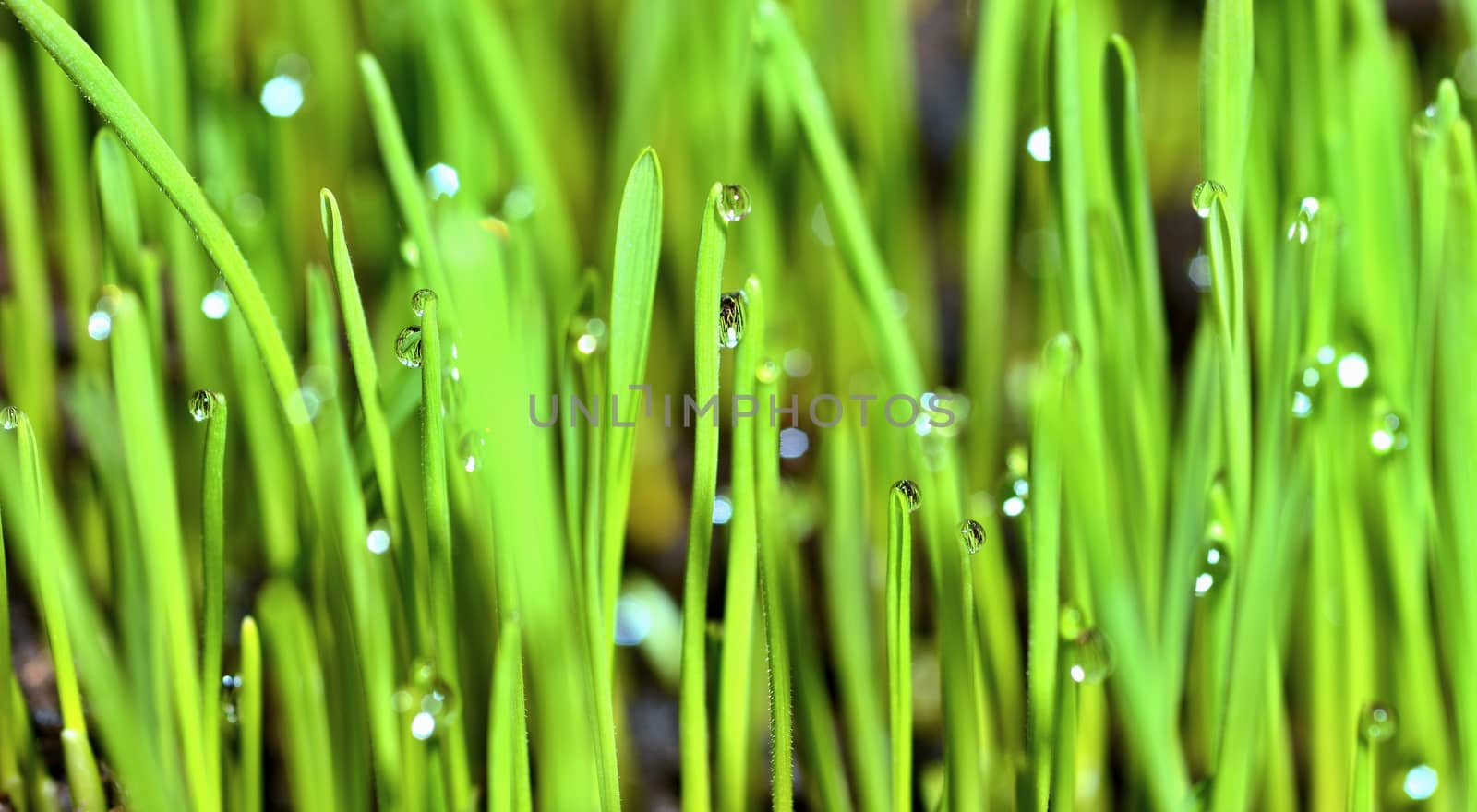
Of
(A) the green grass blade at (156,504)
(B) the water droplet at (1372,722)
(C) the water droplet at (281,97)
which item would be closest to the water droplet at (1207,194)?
(B) the water droplet at (1372,722)

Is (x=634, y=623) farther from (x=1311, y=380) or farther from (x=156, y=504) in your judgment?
(x=1311, y=380)

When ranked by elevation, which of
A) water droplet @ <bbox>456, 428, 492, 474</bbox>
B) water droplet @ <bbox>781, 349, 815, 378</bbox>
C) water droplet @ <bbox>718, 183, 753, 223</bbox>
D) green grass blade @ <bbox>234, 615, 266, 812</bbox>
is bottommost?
green grass blade @ <bbox>234, 615, 266, 812</bbox>

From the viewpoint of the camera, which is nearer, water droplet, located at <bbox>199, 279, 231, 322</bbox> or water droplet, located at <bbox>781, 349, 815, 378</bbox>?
water droplet, located at <bbox>199, 279, 231, 322</bbox>

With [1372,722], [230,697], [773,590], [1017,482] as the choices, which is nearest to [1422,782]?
[1372,722]

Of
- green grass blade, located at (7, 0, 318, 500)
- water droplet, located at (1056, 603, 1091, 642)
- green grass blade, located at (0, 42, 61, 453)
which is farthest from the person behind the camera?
green grass blade, located at (0, 42, 61, 453)

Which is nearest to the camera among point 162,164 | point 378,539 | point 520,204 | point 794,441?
point 162,164

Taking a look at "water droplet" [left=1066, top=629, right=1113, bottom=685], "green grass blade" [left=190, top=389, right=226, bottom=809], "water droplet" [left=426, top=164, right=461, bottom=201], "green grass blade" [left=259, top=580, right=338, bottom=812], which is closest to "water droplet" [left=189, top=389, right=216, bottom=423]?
"green grass blade" [left=190, top=389, right=226, bottom=809]

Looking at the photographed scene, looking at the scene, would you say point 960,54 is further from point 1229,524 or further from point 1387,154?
point 1229,524

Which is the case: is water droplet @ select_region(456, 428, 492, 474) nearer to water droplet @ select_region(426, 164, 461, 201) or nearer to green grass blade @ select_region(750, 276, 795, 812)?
green grass blade @ select_region(750, 276, 795, 812)
